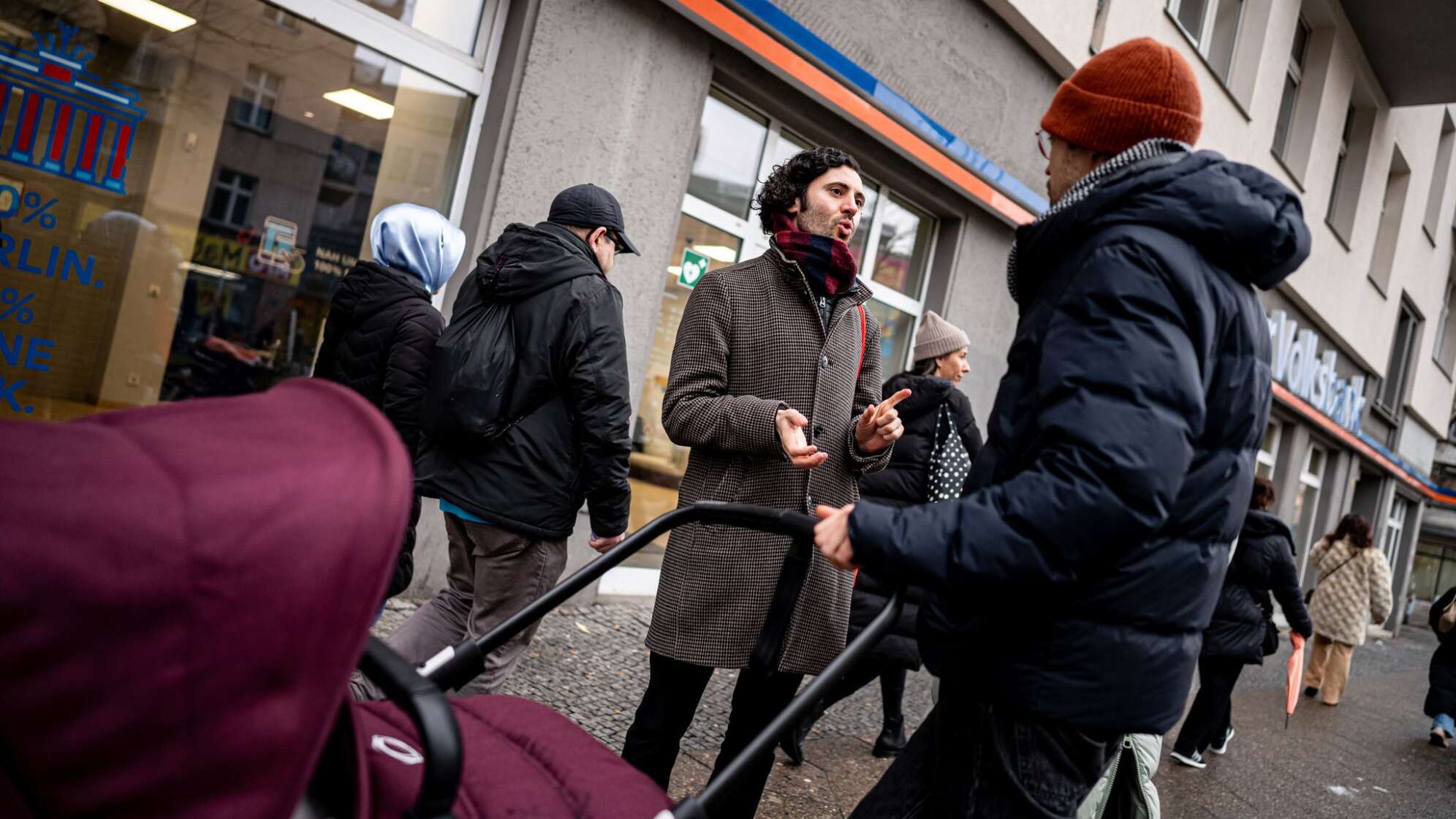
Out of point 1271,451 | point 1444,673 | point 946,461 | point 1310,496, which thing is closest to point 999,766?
point 946,461

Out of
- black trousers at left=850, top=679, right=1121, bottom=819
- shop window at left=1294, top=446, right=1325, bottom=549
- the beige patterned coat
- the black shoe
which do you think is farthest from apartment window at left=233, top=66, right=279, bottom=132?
shop window at left=1294, top=446, right=1325, bottom=549

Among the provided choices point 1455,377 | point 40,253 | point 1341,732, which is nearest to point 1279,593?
point 1341,732

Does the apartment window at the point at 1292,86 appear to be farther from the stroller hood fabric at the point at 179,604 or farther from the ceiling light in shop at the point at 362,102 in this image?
the stroller hood fabric at the point at 179,604

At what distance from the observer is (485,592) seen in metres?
3.21

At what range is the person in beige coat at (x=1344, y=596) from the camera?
992 centimetres

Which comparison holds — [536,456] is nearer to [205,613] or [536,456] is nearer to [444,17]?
[205,613]

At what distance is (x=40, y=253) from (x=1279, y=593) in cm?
666

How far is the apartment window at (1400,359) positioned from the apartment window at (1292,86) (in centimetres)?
965

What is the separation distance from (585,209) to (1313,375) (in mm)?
16621

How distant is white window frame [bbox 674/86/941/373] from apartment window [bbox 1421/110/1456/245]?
18.5 meters

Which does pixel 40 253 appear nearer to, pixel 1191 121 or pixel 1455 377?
pixel 1191 121

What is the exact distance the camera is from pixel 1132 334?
1591 millimetres

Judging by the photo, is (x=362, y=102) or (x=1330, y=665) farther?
(x=1330, y=665)

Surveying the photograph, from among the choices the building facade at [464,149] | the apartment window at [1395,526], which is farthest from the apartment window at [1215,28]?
the apartment window at [1395,526]
